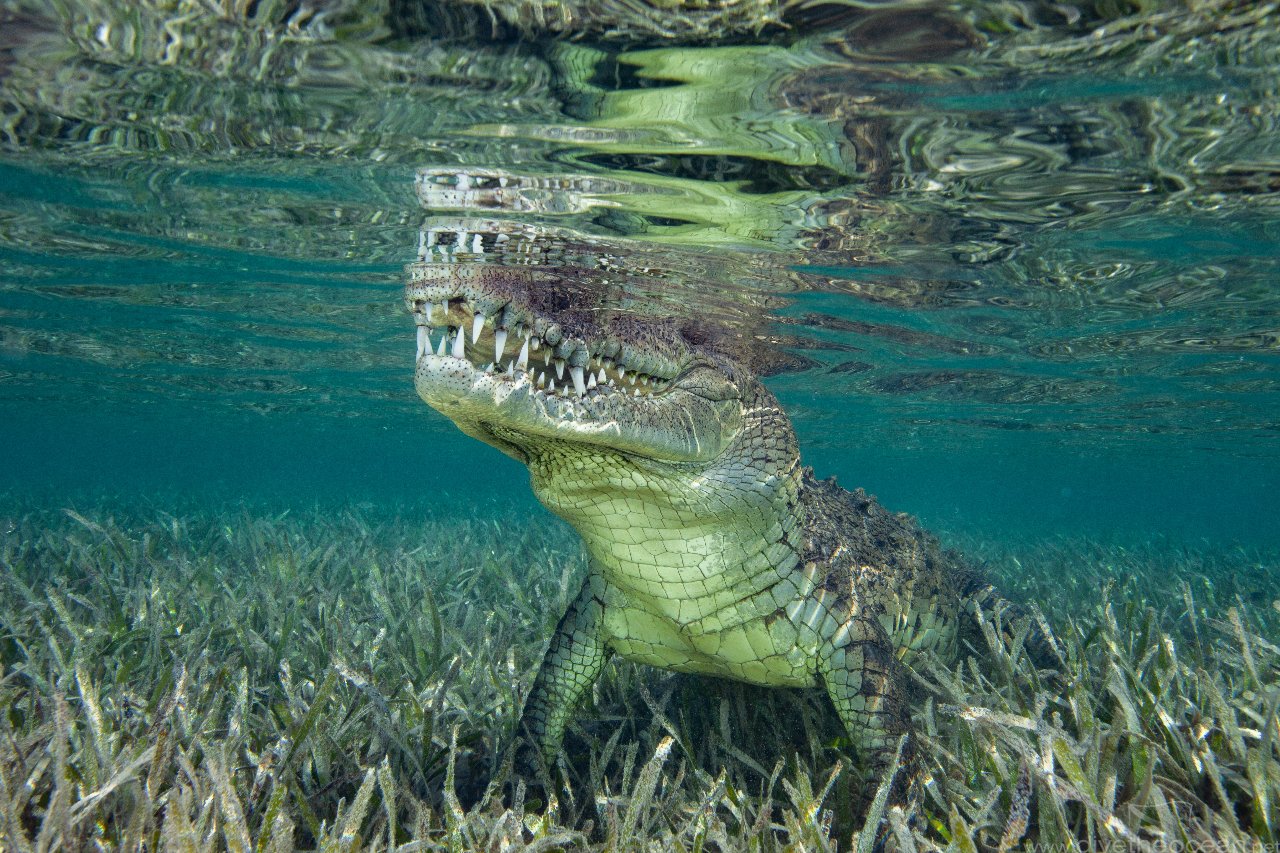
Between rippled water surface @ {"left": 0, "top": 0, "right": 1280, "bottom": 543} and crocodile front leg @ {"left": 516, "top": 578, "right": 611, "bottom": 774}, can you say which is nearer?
crocodile front leg @ {"left": 516, "top": 578, "right": 611, "bottom": 774}

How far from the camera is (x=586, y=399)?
2746 millimetres

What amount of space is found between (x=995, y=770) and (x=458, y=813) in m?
2.01

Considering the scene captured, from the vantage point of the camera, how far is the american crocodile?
9.16ft

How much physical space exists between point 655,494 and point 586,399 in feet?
1.81

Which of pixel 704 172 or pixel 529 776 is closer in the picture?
pixel 529 776

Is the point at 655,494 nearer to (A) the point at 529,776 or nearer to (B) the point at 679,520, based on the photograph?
(B) the point at 679,520

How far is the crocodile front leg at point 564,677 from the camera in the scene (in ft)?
11.4

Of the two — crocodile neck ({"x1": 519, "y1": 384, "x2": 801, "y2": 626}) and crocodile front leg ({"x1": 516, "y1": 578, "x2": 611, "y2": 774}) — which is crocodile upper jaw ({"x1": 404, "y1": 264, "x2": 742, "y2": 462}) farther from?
crocodile front leg ({"x1": 516, "y1": 578, "x2": 611, "y2": 774})

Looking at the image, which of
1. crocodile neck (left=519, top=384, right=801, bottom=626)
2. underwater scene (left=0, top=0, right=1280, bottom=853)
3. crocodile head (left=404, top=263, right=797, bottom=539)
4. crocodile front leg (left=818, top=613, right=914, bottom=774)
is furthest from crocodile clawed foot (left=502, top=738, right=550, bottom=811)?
crocodile front leg (left=818, top=613, right=914, bottom=774)

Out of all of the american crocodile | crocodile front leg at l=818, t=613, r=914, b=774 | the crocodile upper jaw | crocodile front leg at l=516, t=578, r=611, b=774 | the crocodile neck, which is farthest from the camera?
crocodile front leg at l=516, t=578, r=611, b=774

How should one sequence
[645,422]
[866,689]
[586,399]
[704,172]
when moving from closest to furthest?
[586,399], [645,422], [866,689], [704,172]

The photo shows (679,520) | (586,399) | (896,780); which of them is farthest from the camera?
(679,520)

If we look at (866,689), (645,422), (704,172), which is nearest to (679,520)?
(645,422)

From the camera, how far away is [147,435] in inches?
1943
